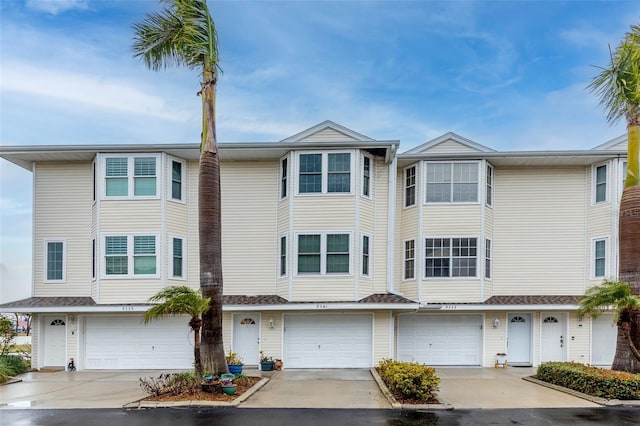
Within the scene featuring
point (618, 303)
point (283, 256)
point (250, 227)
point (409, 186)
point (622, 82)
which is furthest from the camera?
point (409, 186)

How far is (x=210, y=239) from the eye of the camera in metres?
13.0

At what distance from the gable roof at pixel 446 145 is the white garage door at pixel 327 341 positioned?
6976 millimetres

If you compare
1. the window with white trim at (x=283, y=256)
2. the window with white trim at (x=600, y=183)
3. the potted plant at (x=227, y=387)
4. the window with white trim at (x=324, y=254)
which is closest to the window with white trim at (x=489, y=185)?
the window with white trim at (x=600, y=183)

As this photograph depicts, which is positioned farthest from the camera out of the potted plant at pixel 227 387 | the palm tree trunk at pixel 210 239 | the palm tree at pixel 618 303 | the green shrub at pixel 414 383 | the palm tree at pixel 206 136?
the palm tree at pixel 206 136

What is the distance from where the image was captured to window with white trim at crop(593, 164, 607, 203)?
698 inches

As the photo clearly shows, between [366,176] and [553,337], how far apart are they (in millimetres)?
9849

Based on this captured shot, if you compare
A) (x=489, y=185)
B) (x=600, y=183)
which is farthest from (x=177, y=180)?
(x=600, y=183)

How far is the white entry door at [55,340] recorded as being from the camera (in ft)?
57.1

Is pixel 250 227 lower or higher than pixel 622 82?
lower

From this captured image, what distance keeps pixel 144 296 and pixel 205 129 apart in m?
7.36

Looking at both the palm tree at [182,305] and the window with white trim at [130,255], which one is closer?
the palm tree at [182,305]

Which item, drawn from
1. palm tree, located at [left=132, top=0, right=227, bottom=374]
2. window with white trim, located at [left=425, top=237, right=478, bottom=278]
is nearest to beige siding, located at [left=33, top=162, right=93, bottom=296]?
palm tree, located at [left=132, top=0, right=227, bottom=374]

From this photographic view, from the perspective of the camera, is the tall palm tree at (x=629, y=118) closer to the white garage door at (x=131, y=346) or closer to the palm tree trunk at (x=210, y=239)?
the palm tree trunk at (x=210, y=239)

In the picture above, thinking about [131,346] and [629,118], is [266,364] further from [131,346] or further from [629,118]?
[629,118]
